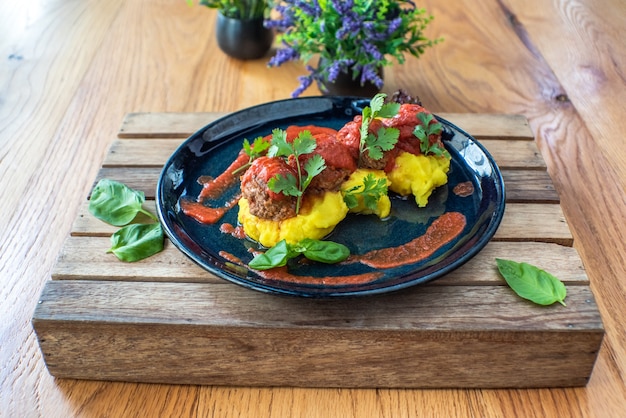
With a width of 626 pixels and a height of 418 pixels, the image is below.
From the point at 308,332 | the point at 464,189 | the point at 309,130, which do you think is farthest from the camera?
the point at 309,130

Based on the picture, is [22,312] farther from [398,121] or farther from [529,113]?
[529,113]

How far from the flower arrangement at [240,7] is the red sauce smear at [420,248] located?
121 cm

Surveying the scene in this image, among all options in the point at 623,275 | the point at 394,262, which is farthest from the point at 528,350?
the point at 623,275

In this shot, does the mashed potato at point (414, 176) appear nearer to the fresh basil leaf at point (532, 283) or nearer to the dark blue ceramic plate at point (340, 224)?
the dark blue ceramic plate at point (340, 224)

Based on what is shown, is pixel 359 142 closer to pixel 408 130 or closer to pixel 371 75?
pixel 408 130

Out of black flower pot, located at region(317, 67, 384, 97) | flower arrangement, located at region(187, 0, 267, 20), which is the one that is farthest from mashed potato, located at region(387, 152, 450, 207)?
flower arrangement, located at region(187, 0, 267, 20)

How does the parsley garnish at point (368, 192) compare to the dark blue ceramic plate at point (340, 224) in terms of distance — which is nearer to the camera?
the dark blue ceramic plate at point (340, 224)

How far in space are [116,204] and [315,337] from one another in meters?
0.61

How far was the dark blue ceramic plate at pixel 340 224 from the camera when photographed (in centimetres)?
138

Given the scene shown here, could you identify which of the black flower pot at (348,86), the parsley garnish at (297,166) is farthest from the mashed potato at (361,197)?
the black flower pot at (348,86)

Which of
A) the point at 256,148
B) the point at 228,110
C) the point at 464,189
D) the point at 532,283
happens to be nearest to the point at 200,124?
the point at 228,110

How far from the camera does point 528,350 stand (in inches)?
54.2

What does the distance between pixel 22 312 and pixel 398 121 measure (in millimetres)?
953

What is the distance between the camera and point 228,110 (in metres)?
2.33
